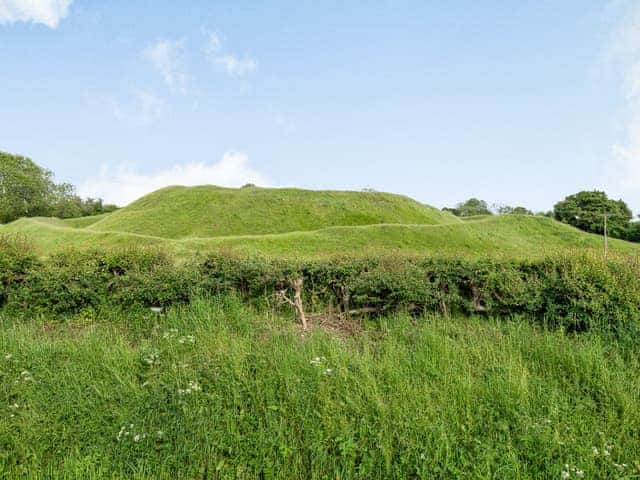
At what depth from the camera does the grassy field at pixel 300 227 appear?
24188mm

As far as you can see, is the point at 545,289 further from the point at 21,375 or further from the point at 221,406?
the point at 21,375

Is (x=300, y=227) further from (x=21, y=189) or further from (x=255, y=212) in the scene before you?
(x=21, y=189)

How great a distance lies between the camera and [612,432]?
318 cm

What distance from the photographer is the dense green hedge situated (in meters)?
5.83

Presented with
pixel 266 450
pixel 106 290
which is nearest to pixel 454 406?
pixel 266 450

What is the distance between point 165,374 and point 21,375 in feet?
6.52

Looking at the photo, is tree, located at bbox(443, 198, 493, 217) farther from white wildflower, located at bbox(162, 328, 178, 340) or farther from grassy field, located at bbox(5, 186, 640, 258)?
white wildflower, located at bbox(162, 328, 178, 340)

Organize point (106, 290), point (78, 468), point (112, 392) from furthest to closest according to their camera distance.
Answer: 1. point (106, 290)
2. point (112, 392)
3. point (78, 468)

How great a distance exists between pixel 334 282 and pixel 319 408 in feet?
11.5

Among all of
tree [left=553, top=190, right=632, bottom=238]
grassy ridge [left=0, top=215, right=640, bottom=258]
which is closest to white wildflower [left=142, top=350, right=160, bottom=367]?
grassy ridge [left=0, top=215, right=640, bottom=258]

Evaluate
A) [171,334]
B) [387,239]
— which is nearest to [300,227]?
[387,239]

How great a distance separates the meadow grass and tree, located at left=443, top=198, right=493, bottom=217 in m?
91.4

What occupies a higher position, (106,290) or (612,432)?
(106,290)

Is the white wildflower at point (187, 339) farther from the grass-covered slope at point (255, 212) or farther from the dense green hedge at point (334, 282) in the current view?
the grass-covered slope at point (255, 212)
